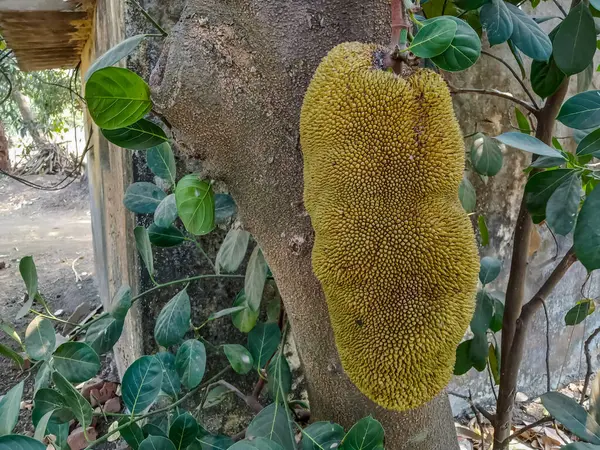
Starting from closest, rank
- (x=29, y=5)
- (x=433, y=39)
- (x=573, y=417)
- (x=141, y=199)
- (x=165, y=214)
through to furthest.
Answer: (x=433, y=39) → (x=573, y=417) → (x=165, y=214) → (x=141, y=199) → (x=29, y=5)

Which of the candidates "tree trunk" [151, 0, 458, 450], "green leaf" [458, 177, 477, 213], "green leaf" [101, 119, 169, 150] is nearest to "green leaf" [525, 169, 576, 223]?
Answer: "green leaf" [458, 177, 477, 213]

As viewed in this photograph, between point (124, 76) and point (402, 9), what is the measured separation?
1.06 feet

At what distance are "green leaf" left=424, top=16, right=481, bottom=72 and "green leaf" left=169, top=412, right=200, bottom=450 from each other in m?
0.55

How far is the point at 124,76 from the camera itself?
1.83 feet

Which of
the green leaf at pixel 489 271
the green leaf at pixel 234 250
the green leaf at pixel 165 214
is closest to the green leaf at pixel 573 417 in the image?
the green leaf at pixel 489 271

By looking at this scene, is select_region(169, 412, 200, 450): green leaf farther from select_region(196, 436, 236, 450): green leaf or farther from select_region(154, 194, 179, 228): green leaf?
select_region(154, 194, 179, 228): green leaf

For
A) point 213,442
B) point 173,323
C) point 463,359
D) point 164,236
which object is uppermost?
point 164,236

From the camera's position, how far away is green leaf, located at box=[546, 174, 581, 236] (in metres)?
0.65

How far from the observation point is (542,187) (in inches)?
28.0

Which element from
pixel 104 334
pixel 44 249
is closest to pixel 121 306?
pixel 104 334

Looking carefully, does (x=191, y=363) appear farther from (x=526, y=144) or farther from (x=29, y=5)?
(x=29, y=5)

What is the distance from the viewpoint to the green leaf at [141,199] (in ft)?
2.88

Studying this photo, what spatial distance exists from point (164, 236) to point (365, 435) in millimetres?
521

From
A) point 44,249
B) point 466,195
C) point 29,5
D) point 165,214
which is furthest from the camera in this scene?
point 44,249
